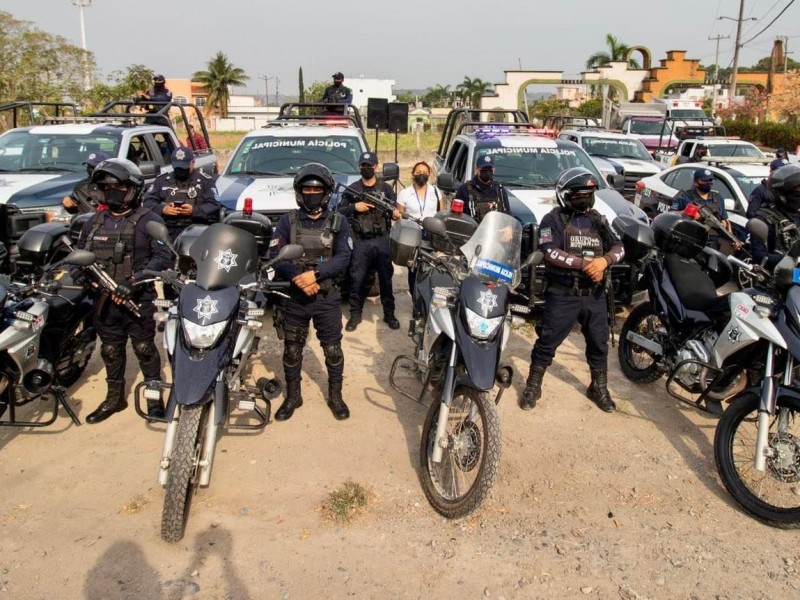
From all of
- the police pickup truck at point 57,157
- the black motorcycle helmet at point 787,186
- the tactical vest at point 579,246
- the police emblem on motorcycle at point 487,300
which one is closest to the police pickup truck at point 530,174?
the black motorcycle helmet at point 787,186

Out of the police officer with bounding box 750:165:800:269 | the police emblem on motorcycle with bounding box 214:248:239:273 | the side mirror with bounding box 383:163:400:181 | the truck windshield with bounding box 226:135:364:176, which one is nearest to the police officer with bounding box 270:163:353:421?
the police emblem on motorcycle with bounding box 214:248:239:273

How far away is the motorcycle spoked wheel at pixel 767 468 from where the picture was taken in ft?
11.5

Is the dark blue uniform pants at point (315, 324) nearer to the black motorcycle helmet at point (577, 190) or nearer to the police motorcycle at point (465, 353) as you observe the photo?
the police motorcycle at point (465, 353)

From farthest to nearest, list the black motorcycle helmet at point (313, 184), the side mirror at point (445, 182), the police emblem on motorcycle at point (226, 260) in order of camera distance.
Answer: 1. the side mirror at point (445, 182)
2. the black motorcycle helmet at point (313, 184)
3. the police emblem on motorcycle at point (226, 260)

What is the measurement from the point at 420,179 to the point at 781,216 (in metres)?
3.53

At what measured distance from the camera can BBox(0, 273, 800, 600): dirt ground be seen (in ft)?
10.2

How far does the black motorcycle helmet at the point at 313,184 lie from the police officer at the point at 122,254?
40.2 inches

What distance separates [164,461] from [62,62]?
1108 inches

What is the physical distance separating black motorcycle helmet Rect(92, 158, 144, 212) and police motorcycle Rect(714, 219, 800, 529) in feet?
13.4

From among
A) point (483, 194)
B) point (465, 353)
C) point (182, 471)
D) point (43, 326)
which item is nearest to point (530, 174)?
point (483, 194)

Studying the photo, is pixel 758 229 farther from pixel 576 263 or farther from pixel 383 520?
pixel 383 520

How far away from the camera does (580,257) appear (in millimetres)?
4664

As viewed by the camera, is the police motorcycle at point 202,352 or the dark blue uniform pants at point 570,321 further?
the dark blue uniform pants at point 570,321

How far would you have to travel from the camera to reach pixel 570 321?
189 inches
